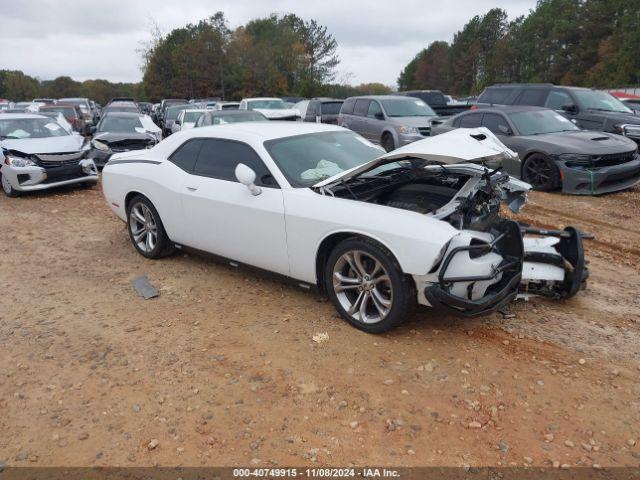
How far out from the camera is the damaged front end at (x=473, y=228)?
3512mm

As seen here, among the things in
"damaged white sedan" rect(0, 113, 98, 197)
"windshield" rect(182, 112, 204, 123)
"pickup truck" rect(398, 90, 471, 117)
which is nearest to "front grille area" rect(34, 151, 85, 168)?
"damaged white sedan" rect(0, 113, 98, 197)

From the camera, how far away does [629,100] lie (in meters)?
16.6

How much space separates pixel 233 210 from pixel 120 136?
815 centimetres

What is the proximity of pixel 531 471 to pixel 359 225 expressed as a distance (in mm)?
1930

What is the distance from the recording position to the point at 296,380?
11.1 feet

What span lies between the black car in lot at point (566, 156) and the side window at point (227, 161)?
209 inches

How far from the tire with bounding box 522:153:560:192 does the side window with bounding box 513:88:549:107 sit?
10.7 ft

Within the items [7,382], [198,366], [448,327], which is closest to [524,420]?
[448,327]

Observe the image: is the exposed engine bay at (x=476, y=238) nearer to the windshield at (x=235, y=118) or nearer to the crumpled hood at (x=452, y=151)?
the crumpled hood at (x=452, y=151)

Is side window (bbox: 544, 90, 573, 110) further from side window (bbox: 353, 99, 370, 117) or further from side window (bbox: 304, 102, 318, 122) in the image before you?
side window (bbox: 304, 102, 318, 122)

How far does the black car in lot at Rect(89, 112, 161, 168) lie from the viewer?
439 inches

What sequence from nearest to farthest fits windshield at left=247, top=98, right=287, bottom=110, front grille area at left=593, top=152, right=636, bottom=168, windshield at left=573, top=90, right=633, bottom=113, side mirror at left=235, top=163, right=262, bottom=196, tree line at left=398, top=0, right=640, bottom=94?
side mirror at left=235, top=163, right=262, bottom=196
front grille area at left=593, top=152, right=636, bottom=168
windshield at left=573, top=90, right=633, bottom=113
windshield at left=247, top=98, right=287, bottom=110
tree line at left=398, top=0, right=640, bottom=94

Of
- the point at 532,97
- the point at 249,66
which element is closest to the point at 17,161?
the point at 532,97

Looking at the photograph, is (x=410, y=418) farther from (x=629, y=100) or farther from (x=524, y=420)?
(x=629, y=100)
